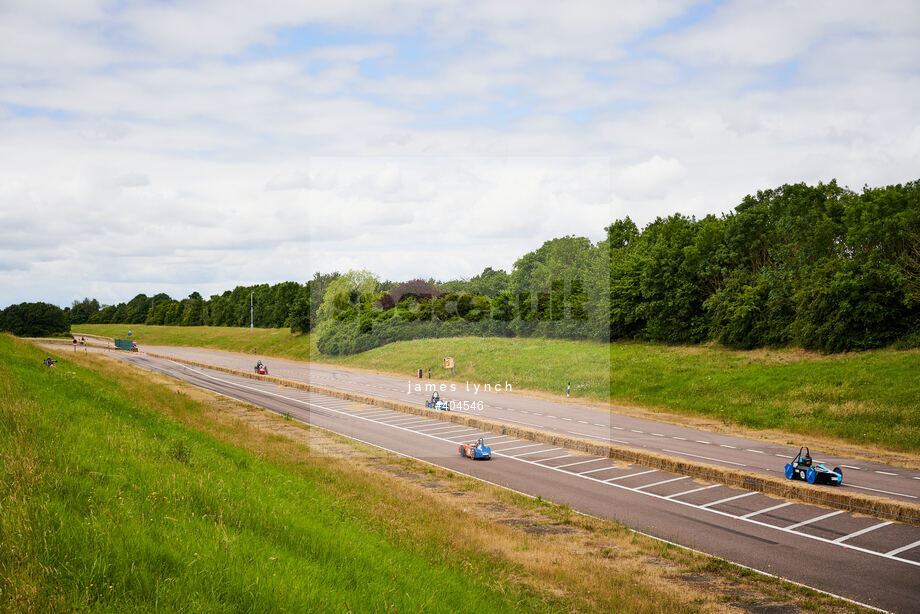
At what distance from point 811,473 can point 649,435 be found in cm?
1187

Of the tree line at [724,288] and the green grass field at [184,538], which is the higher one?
the tree line at [724,288]

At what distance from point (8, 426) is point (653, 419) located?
36.0 metres

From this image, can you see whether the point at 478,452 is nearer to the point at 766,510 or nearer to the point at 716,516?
the point at 716,516

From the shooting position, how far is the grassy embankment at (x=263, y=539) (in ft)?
22.1

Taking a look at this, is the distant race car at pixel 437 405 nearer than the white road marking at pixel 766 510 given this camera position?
No

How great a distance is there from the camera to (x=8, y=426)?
36.8ft

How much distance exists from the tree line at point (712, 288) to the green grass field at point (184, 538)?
41.1 meters

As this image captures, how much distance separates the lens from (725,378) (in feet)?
146

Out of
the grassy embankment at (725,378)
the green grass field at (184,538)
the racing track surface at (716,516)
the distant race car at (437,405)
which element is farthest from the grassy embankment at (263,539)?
the grassy embankment at (725,378)

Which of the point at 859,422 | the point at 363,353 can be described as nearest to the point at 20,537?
the point at 859,422

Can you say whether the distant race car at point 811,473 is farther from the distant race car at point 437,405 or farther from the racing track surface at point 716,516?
the distant race car at point 437,405

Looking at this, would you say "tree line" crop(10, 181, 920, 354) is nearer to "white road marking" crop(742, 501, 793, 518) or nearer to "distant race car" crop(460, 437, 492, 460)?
"white road marking" crop(742, 501, 793, 518)

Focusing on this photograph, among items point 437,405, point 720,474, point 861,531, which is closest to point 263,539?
point 861,531

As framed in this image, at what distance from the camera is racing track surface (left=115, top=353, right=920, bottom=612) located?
46.9 feet
